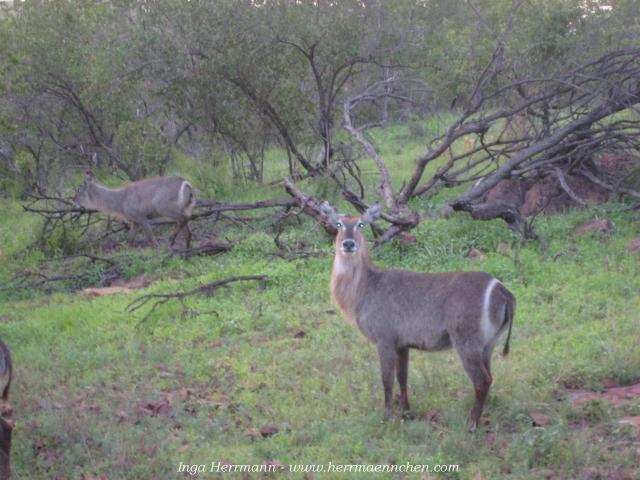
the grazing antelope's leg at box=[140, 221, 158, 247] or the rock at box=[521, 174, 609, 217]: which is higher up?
the rock at box=[521, 174, 609, 217]

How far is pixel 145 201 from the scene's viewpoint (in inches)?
413

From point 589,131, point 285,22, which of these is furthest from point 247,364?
point 285,22

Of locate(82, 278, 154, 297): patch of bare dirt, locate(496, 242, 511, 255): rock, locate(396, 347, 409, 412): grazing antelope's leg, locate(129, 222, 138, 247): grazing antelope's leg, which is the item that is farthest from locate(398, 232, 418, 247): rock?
locate(129, 222, 138, 247): grazing antelope's leg

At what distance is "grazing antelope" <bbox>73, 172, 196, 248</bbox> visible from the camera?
1008 cm

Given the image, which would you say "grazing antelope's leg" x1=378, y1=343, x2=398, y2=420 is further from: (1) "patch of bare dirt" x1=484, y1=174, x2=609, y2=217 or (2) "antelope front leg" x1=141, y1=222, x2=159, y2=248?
(2) "antelope front leg" x1=141, y1=222, x2=159, y2=248

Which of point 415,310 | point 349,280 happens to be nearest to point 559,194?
point 349,280

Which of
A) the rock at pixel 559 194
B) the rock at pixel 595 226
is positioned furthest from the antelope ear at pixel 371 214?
the rock at pixel 559 194

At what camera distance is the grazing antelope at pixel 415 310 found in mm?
4355

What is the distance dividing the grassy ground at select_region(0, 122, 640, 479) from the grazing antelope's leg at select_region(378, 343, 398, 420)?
0.09 m

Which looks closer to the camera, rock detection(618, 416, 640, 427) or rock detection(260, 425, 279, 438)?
rock detection(618, 416, 640, 427)

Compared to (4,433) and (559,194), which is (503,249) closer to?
(559,194)

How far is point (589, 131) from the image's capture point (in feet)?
28.3

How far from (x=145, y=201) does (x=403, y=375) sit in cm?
647

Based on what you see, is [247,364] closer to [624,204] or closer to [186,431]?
[186,431]
